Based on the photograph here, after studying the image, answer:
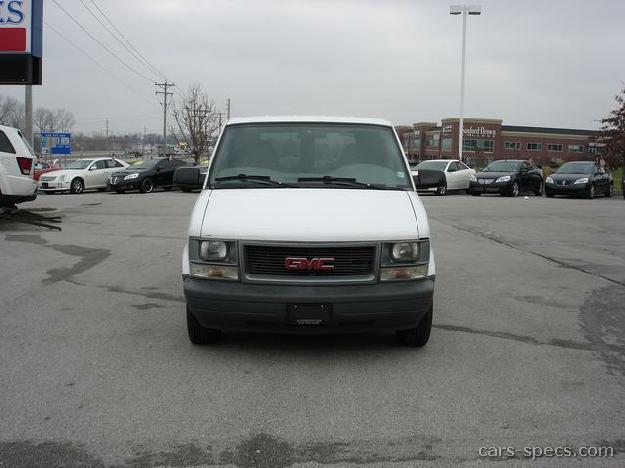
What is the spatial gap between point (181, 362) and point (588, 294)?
5.16m

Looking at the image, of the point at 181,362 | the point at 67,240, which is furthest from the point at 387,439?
the point at 67,240

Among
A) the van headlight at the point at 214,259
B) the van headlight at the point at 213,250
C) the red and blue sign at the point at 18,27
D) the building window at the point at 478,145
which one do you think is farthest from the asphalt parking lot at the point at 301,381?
the building window at the point at 478,145

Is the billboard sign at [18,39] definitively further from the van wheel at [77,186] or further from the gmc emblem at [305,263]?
the gmc emblem at [305,263]

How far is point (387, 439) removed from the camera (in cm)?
350

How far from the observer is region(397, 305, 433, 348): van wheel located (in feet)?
16.4

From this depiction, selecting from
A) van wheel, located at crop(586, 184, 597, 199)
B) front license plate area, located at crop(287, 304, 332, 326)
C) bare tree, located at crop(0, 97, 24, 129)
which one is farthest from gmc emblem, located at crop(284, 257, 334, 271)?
bare tree, located at crop(0, 97, 24, 129)

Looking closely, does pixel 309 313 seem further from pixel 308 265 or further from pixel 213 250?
pixel 213 250

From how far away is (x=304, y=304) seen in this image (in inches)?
174

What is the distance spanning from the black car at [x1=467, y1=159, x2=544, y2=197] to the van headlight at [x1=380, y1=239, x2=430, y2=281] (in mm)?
21690

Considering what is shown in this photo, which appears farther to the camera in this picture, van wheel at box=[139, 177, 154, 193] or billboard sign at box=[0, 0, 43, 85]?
van wheel at box=[139, 177, 154, 193]

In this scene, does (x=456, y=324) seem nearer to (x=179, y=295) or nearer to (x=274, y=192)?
(x=274, y=192)

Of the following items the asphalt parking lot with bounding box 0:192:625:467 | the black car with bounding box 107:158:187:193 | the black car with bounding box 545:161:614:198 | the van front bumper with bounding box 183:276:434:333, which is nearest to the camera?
the asphalt parking lot with bounding box 0:192:625:467

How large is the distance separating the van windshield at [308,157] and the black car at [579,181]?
2113 centimetres

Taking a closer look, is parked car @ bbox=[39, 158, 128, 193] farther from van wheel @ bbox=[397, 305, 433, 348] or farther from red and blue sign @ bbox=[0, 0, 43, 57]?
van wheel @ bbox=[397, 305, 433, 348]
